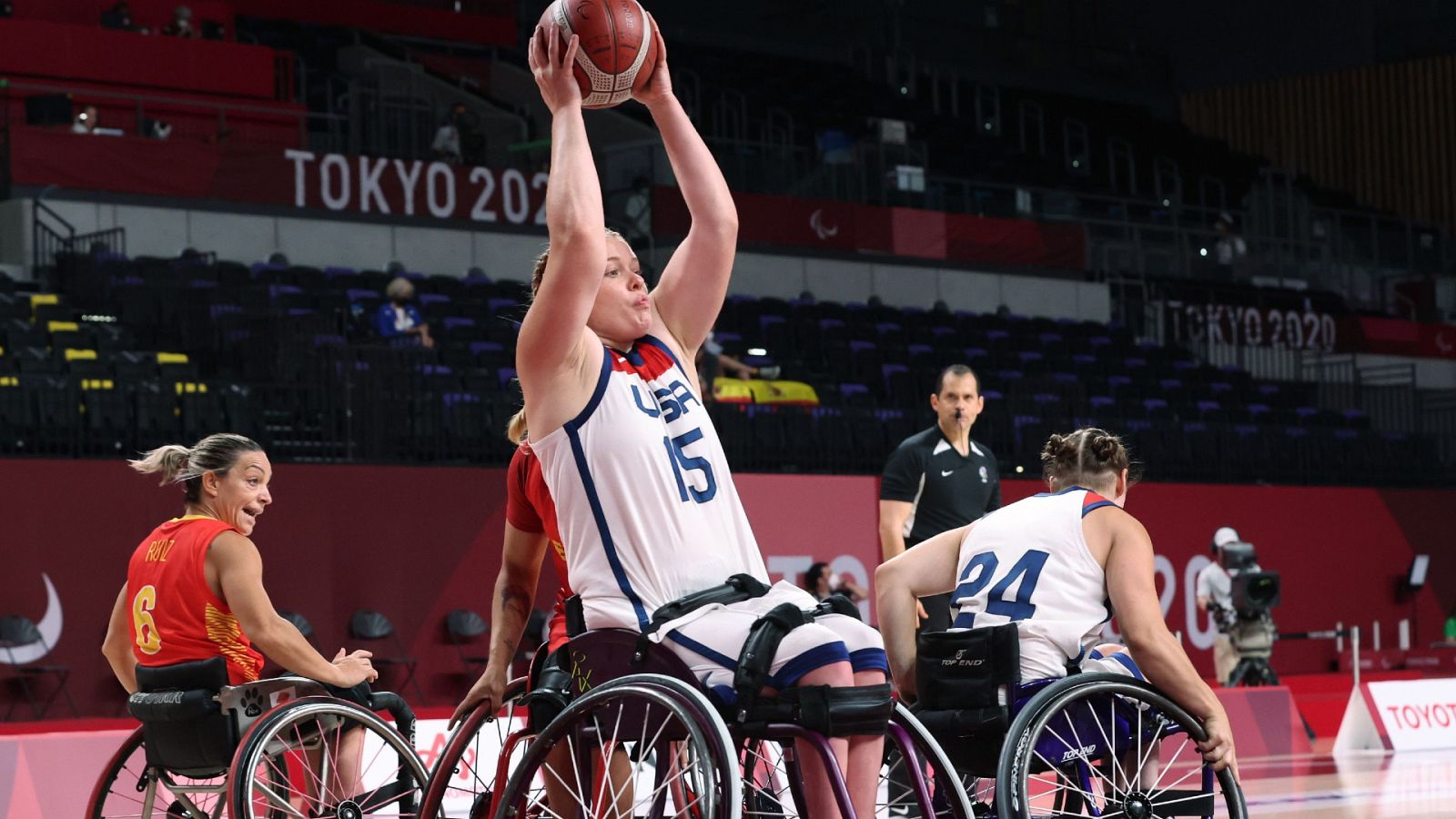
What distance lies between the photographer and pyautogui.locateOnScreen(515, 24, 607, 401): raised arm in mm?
3449

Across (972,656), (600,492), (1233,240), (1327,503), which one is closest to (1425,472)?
A: (1327,503)

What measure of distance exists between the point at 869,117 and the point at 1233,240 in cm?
501

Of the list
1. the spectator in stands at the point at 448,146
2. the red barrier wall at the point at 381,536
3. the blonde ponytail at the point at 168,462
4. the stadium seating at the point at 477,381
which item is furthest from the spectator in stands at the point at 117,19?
the blonde ponytail at the point at 168,462

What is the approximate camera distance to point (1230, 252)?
907 inches

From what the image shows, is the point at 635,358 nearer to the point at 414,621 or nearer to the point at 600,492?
the point at 600,492

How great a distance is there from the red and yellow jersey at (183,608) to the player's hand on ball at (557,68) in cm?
220

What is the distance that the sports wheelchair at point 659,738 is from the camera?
3.29m

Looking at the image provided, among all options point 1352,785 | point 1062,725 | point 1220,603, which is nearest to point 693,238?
point 1062,725

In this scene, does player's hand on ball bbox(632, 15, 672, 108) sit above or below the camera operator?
above

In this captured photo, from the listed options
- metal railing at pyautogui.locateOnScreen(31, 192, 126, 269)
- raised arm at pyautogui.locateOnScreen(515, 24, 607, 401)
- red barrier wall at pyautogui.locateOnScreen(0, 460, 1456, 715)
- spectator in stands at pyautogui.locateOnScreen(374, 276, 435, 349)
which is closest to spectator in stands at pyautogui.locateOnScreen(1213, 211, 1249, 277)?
red barrier wall at pyautogui.locateOnScreen(0, 460, 1456, 715)

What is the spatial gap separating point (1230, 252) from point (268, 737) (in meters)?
19.8

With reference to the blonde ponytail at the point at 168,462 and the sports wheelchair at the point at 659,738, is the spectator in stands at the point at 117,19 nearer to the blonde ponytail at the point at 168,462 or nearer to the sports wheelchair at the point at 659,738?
the blonde ponytail at the point at 168,462

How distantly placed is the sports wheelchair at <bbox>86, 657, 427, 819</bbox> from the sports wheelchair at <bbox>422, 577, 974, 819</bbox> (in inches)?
47.8

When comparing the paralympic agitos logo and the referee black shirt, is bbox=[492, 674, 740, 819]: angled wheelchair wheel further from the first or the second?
the paralympic agitos logo
